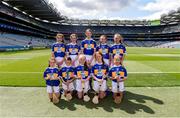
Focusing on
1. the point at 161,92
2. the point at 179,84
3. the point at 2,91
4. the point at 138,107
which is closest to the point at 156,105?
the point at 138,107

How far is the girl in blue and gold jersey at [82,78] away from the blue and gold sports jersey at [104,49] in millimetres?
815

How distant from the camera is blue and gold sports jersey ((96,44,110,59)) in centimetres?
830

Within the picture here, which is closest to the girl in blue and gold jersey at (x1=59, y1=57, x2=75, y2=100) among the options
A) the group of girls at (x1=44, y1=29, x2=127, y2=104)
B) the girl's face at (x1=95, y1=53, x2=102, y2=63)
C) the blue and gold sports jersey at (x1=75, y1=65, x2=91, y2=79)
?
the group of girls at (x1=44, y1=29, x2=127, y2=104)

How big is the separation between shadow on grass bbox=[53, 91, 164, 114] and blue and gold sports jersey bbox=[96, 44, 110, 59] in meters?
1.55

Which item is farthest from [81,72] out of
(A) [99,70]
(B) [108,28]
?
(B) [108,28]

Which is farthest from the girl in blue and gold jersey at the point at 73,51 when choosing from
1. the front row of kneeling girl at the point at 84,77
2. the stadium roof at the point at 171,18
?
the stadium roof at the point at 171,18

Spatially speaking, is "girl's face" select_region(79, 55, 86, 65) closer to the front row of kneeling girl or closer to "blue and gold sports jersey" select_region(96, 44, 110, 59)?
the front row of kneeling girl

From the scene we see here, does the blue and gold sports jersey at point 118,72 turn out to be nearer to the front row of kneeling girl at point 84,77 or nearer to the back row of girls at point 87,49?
the front row of kneeling girl at point 84,77

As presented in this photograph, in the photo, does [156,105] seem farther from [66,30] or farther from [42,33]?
[66,30]

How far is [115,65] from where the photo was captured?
7.66 meters

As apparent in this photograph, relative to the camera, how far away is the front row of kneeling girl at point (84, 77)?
7504 millimetres

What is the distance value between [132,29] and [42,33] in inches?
2051

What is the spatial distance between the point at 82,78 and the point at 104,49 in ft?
4.54

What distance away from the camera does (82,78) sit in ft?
→ 25.5
